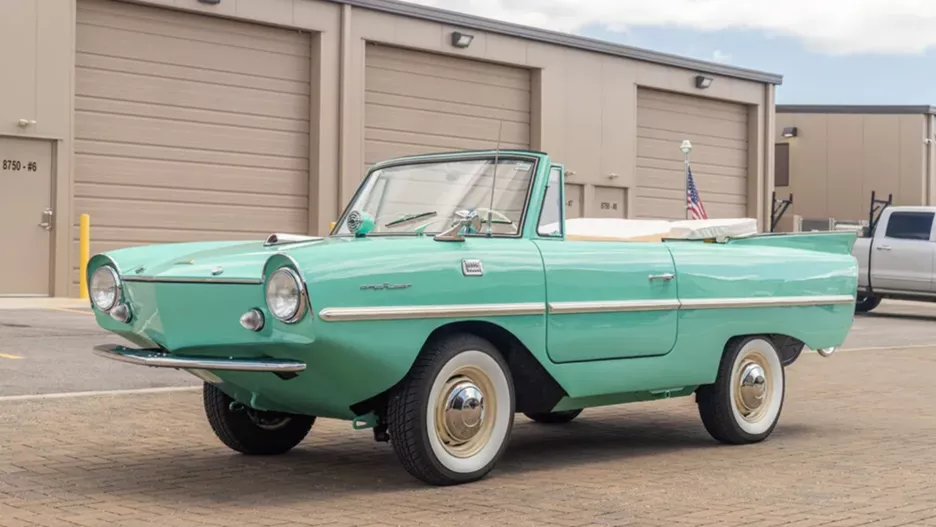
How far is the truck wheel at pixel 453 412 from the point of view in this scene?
229 inches

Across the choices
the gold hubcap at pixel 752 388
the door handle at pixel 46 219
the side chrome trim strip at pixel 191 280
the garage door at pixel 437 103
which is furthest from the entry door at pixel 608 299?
the garage door at pixel 437 103

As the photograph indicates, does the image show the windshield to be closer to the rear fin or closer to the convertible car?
the convertible car

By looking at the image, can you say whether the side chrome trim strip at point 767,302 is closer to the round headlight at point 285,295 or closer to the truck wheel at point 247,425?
the truck wheel at point 247,425

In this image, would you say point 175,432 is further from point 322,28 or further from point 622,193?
point 622,193

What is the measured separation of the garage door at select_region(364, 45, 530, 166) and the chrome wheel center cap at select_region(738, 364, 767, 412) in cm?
1789

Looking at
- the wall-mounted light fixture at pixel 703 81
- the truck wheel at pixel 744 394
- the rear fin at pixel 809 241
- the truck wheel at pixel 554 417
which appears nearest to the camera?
the truck wheel at pixel 744 394

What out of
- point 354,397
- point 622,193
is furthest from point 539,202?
point 622,193

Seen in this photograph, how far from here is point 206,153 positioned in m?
23.0

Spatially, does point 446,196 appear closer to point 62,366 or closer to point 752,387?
point 752,387

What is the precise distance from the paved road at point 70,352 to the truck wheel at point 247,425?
291 cm

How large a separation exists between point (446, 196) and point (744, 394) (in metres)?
2.22

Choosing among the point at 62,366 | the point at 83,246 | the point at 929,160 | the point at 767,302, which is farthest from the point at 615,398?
the point at 929,160

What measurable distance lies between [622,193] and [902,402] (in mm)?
20973

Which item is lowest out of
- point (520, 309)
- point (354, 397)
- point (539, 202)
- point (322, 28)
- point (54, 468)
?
point (54, 468)
